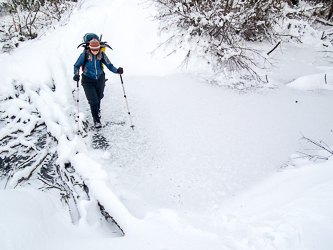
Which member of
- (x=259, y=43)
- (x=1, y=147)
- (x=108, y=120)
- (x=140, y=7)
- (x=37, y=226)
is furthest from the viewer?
(x=259, y=43)

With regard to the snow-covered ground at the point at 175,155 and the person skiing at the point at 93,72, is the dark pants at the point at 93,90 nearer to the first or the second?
the person skiing at the point at 93,72

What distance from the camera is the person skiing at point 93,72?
3.99 meters

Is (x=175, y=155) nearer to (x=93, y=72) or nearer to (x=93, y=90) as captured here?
(x=93, y=90)

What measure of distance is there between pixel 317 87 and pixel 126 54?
241 inches

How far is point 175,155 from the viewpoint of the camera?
395 centimetres

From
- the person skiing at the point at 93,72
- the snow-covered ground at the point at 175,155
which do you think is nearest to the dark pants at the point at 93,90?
the person skiing at the point at 93,72

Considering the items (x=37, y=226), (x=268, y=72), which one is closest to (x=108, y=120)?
(x=37, y=226)

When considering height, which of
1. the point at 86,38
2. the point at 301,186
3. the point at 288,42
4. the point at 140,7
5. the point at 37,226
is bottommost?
the point at 301,186

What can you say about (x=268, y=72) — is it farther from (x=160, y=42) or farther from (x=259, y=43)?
(x=160, y=42)

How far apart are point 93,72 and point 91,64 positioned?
0.16 metres

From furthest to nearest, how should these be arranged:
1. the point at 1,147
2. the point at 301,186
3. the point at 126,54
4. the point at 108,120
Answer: the point at 126,54 < the point at 108,120 < the point at 1,147 < the point at 301,186

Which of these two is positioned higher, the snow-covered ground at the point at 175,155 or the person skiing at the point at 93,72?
the person skiing at the point at 93,72

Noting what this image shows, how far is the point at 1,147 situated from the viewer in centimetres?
369

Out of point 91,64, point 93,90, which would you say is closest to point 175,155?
point 93,90
